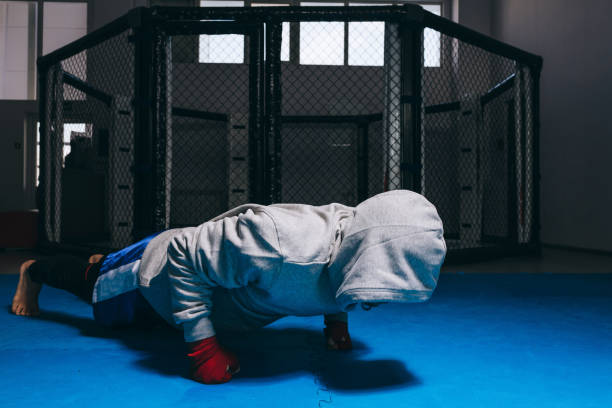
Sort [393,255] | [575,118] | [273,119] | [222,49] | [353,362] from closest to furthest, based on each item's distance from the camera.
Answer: [393,255] → [353,362] → [273,119] → [575,118] → [222,49]

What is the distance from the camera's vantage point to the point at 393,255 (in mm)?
1041

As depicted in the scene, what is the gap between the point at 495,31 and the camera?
257 inches

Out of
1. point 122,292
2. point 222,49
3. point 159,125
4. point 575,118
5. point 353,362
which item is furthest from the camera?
point 222,49

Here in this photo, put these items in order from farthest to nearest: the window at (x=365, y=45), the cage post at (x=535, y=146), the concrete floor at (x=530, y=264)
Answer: the window at (x=365, y=45) < the cage post at (x=535, y=146) < the concrete floor at (x=530, y=264)

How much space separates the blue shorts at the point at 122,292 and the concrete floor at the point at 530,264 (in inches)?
75.7

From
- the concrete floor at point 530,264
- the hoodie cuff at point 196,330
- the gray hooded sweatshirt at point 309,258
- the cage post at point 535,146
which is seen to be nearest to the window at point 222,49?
the concrete floor at point 530,264

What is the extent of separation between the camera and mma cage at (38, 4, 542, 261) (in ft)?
8.83

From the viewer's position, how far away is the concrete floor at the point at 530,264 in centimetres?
327

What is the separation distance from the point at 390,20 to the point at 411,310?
5.52 feet

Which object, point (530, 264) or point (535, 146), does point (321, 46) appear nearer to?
point (535, 146)

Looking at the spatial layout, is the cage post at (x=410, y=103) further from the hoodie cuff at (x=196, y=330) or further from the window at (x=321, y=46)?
the window at (x=321, y=46)

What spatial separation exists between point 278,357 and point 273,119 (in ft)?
4.95

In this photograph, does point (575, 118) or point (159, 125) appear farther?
point (575, 118)

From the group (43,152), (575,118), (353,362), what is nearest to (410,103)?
(353,362)
